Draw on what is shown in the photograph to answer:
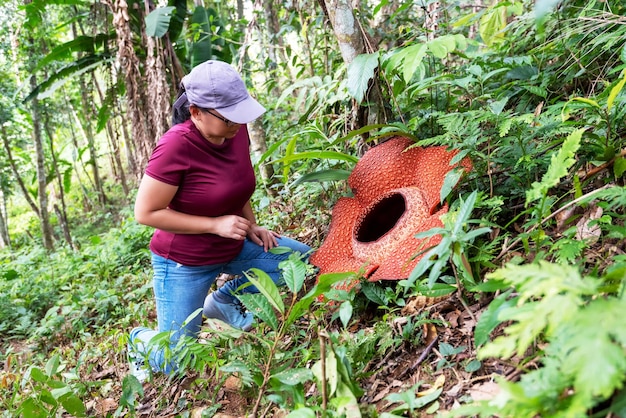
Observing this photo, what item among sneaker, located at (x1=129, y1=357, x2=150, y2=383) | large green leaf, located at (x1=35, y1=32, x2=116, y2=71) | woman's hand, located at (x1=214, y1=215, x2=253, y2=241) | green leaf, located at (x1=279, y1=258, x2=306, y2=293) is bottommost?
sneaker, located at (x1=129, y1=357, x2=150, y2=383)

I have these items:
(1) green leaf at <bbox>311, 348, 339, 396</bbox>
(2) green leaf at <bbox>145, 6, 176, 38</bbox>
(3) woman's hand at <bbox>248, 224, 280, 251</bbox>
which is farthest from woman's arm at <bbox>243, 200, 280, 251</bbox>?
(2) green leaf at <bbox>145, 6, 176, 38</bbox>

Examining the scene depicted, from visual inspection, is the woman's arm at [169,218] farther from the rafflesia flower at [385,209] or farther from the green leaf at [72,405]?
the green leaf at [72,405]

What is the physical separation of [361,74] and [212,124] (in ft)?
2.64

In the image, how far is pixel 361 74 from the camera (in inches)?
93.4

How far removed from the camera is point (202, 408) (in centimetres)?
201

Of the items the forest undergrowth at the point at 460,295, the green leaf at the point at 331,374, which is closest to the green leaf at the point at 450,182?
the forest undergrowth at the point at 460,295

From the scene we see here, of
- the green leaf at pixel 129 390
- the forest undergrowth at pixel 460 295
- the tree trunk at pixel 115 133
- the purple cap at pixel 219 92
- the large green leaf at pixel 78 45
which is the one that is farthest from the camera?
the tree trunk at pixel 115 133

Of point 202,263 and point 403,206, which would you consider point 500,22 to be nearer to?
point 403,206

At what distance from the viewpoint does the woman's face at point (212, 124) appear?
2195mm

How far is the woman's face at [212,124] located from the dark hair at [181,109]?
0.09 metres

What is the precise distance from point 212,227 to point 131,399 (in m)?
0.87

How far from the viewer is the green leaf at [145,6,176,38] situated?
15.8 feet

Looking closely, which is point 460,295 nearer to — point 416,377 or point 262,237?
point 416,377

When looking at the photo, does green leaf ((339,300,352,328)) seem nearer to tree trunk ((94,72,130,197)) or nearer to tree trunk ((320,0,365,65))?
tree trunk ((320,0,365,65))
